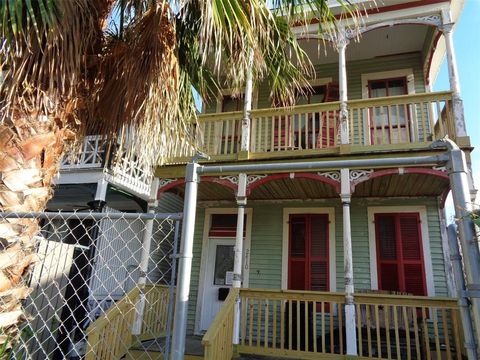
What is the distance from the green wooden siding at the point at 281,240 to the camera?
26.3 feet

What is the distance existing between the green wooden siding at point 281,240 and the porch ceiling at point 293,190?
21 centimetres

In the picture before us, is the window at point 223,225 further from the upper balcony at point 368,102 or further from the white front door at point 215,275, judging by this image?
the upper balcony at point 368,102

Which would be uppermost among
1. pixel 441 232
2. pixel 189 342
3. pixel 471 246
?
pixel 441 232

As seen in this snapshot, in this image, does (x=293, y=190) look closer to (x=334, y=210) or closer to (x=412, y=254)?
(x=334, y=210)

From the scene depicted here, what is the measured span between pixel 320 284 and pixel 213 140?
410 cm

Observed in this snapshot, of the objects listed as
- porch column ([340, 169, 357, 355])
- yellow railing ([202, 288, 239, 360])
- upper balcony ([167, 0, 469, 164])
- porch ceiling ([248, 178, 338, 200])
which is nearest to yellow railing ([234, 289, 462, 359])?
porch column ([340, 169, 357, 355])

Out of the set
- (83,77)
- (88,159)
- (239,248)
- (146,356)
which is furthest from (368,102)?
(88,159)

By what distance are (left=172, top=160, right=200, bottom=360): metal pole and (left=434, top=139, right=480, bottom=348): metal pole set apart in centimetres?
128

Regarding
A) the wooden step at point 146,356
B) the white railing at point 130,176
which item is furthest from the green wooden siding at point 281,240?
the wooden step at point 146,356

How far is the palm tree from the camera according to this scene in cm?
271

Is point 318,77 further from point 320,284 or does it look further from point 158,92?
point 158,92

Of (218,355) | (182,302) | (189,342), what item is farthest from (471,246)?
(189,342)

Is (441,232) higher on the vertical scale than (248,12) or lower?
lower

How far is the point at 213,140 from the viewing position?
861 centimetres
